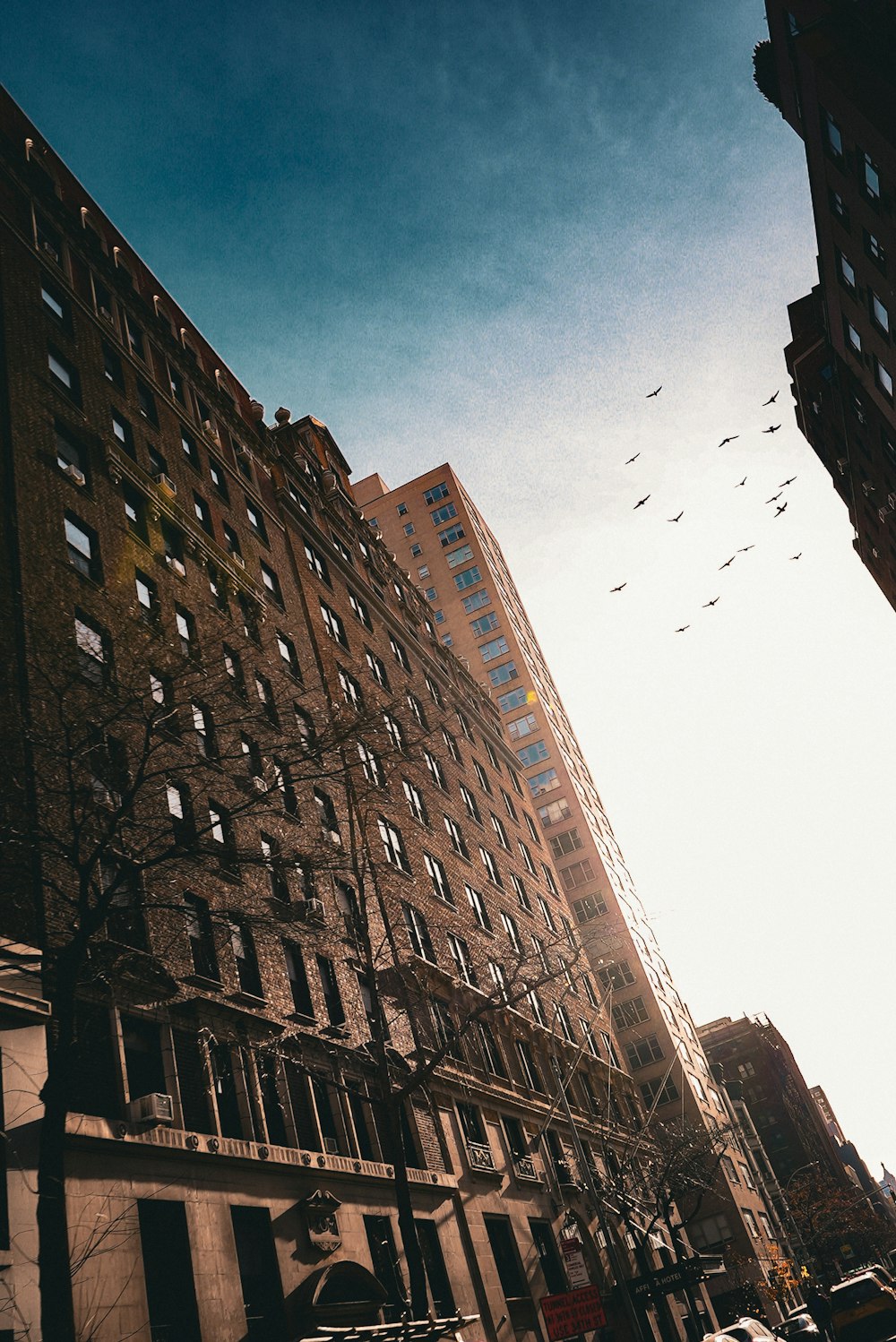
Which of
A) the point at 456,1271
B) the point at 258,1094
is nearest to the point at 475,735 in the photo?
the point at 456,1271

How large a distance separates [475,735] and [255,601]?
26151mm

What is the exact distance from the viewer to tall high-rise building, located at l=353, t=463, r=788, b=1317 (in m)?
69.8

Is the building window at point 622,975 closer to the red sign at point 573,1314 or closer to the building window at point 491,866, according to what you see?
the building window at point 491,866

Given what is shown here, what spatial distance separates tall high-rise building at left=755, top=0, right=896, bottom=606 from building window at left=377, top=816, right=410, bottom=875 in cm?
2538

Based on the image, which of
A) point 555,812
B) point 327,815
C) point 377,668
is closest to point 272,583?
point 377,668

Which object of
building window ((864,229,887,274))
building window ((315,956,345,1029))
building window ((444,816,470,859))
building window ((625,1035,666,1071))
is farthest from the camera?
building window ((625,1035,666,1071))

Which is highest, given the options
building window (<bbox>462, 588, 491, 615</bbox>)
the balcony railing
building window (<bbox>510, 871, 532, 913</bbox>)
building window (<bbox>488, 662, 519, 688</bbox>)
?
building window (<bbox>462, 588, 491, 615</bbox>)

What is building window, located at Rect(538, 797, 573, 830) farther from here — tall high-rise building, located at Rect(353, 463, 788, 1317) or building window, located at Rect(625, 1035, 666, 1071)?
building window, located at Rect(625, 1035, 666, 1071)

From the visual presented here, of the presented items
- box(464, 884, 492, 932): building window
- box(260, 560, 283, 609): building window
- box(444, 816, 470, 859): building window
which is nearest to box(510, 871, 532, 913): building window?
box(464, 884, 492, 932): building window

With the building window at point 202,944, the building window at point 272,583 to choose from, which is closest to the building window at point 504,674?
the building window at point 272,583

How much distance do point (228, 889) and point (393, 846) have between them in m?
13.3

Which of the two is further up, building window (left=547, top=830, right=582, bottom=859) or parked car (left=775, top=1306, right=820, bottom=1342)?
building window (left=547, top=830, right=582, bottom=859)

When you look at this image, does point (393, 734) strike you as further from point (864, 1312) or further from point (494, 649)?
point (494, 649)

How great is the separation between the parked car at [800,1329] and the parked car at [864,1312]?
11.2 feet
